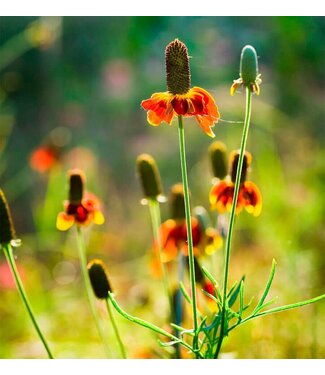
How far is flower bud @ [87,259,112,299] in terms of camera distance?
0.85 meters

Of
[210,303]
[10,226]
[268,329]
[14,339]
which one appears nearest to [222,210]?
[210,303]

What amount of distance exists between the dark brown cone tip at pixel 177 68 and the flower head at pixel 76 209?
0.73 ft

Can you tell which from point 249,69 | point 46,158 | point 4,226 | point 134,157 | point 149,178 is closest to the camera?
point 249,69

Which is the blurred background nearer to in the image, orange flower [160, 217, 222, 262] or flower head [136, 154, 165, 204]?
orange flower [160, 217, 222, 262]

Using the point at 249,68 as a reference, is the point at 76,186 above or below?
below

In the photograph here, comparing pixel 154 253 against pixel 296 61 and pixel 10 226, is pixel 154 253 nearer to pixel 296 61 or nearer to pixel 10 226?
pixel 10 226

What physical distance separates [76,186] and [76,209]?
0.03m

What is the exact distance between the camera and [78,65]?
84.4 inches

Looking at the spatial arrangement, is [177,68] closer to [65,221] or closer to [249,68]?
[249,68]

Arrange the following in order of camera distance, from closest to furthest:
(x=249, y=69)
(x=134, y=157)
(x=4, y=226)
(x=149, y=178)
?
(x=249, y=69)
(x=4, y=226)
(x=149, y=178)
(x=134, y=157)

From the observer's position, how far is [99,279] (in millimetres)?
849

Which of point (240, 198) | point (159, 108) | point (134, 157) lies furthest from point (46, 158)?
point (159, 108)

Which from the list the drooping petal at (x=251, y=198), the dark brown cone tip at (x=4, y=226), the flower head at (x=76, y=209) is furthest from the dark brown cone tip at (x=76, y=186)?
the drooping petal at (x=251, y=198)
